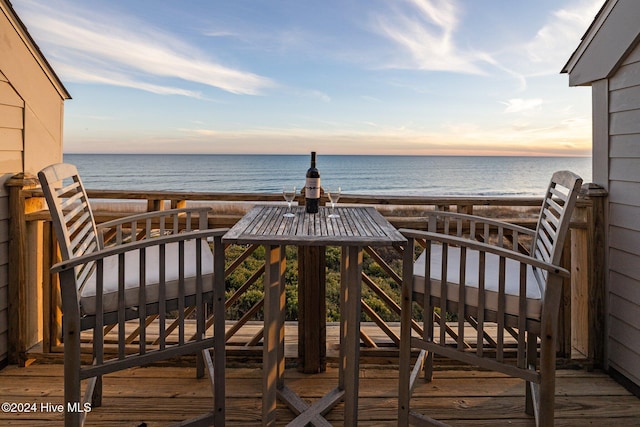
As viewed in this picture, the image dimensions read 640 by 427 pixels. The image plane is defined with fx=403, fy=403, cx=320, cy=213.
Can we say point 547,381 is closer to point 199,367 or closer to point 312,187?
point 312,187

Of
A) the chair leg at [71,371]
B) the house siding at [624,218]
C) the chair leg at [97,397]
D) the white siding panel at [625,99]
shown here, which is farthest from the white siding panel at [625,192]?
the chair leg at [97,397]

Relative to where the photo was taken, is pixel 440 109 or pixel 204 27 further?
pixel 440 109

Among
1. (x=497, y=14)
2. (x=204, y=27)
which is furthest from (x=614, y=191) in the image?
(x=204, y=27)

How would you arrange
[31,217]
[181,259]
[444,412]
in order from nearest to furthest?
[181,259], [444,412], [31,217]

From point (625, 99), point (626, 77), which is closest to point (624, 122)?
point (625, 99)

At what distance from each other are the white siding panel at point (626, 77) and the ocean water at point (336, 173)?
59.5 feet

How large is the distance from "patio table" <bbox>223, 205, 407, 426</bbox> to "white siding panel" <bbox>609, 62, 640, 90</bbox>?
1.46m

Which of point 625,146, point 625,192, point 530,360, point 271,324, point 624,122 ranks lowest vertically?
point 530,360

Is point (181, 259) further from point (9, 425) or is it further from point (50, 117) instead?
point (50, 117)

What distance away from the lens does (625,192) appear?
2.09m

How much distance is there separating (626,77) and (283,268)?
6.46ft

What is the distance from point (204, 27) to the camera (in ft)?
25.4

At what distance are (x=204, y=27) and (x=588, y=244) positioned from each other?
299 inches

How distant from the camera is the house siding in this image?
201cm
